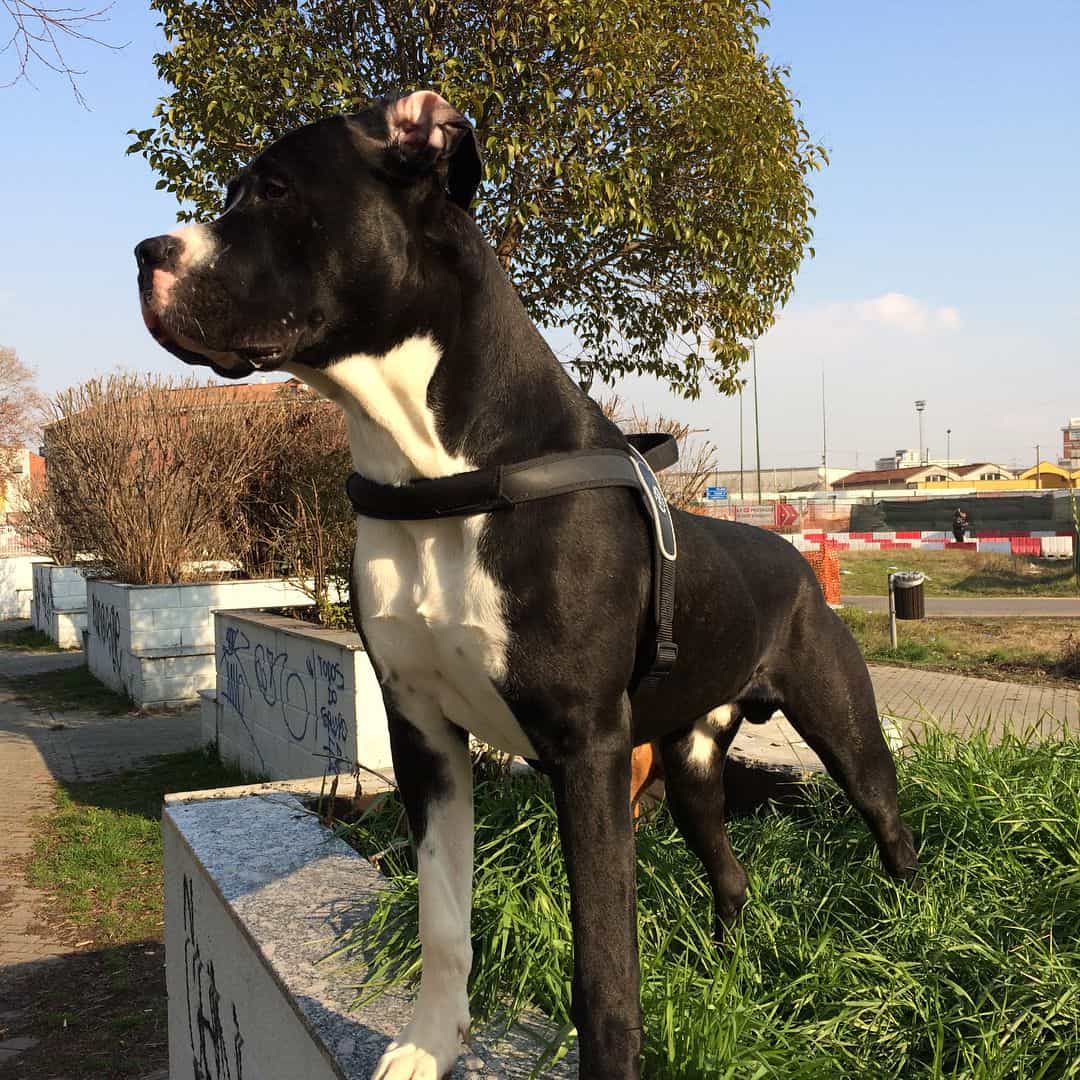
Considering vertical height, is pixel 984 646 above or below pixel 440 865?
below

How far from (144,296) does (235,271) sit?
154 mm

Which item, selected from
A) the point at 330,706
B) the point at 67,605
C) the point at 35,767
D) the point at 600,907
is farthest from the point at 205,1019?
the point at 67,605

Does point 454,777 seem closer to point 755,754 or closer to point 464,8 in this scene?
point 755,754

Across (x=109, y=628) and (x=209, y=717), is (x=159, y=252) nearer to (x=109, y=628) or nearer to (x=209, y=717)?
(x=209, y=717)

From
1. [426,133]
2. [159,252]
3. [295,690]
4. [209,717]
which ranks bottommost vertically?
[209,717]

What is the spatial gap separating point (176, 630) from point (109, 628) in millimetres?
1756

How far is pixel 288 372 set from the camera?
1.86 meters

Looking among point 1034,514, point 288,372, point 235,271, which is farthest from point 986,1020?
point 1034,514

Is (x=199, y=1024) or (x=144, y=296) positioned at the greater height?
(x=144, y=296)

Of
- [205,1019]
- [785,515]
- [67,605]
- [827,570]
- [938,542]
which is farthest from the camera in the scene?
[938,542]

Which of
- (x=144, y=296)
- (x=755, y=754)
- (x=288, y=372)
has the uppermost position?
(x=144, y=296)

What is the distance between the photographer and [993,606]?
18203 mm

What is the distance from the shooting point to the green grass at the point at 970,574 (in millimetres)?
21000

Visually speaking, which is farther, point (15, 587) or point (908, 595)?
point (15, 587)
